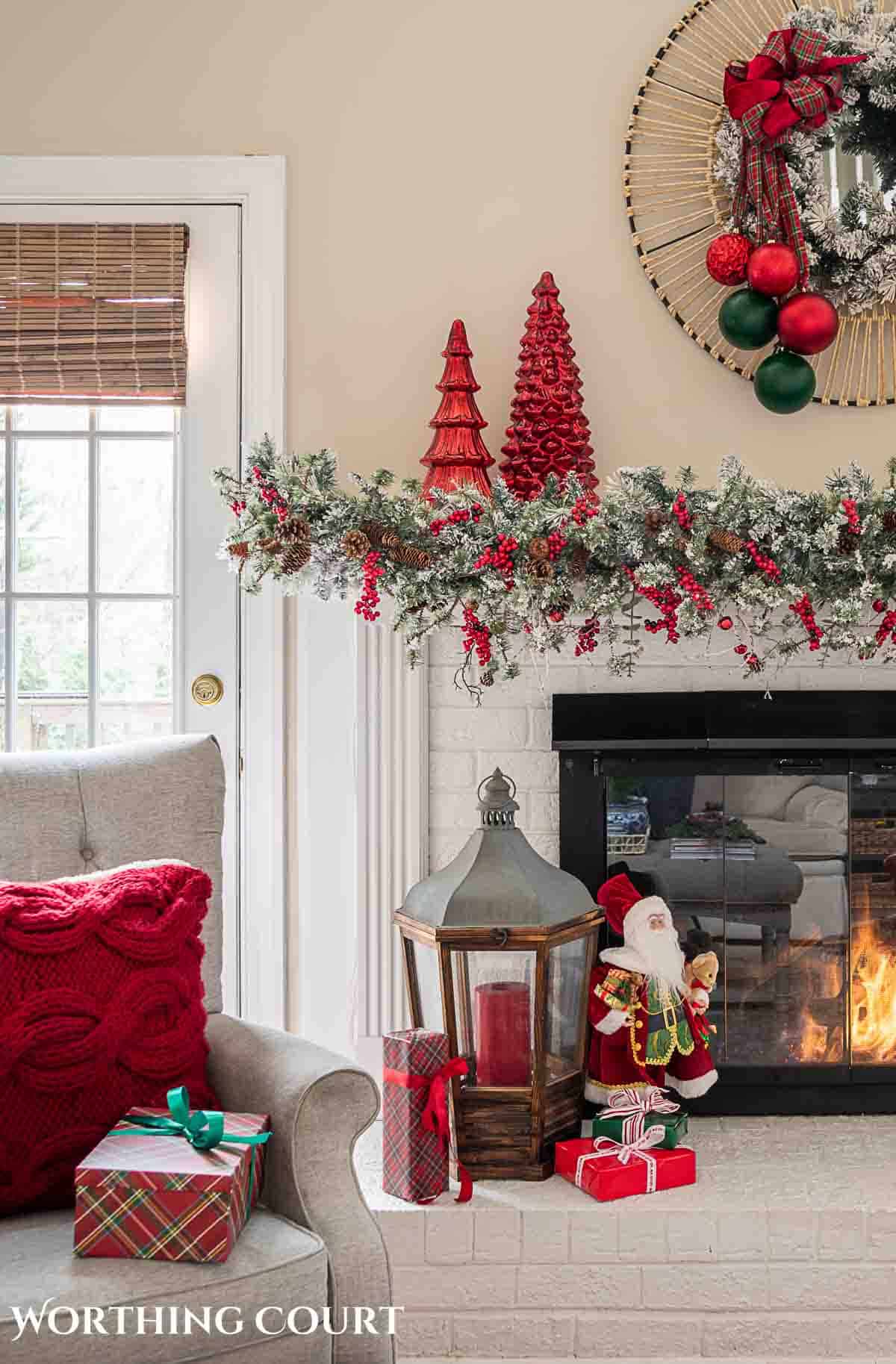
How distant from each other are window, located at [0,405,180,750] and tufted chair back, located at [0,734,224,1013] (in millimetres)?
711

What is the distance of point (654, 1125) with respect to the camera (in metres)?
2.05

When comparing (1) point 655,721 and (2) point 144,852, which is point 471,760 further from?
(2) point 144,852

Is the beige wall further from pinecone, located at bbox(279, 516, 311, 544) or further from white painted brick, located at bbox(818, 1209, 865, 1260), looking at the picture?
white painted brick, located at bbox(818, 1209, 865, 1260)

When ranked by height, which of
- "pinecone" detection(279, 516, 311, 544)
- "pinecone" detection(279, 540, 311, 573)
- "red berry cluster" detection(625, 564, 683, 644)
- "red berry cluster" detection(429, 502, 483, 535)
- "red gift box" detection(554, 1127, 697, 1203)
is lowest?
"red gift box" detection(554, 1127, 697, 1203)

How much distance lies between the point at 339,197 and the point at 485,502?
0.85 meters

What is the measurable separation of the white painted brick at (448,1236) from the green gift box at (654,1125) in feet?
0.84

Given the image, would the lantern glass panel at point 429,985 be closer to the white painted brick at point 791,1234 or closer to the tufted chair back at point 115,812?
the tufted chair back at point 115,812

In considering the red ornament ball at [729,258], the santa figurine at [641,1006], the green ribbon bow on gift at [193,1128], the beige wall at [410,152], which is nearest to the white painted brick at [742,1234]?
the santa figurine at [641,1006]

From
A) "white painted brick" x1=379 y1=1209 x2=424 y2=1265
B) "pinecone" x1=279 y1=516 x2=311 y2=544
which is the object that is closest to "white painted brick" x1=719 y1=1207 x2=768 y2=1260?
"white painted brick" x1=379 y1=1209 x2=424 y2=1265

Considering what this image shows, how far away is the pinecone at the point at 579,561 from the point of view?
7.04 ft

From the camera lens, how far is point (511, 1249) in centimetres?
196

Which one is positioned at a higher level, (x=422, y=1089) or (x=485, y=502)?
(x=485, y=502)

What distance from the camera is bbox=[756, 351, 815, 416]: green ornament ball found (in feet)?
8.03

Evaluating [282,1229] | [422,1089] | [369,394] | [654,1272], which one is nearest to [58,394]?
[369,394]
